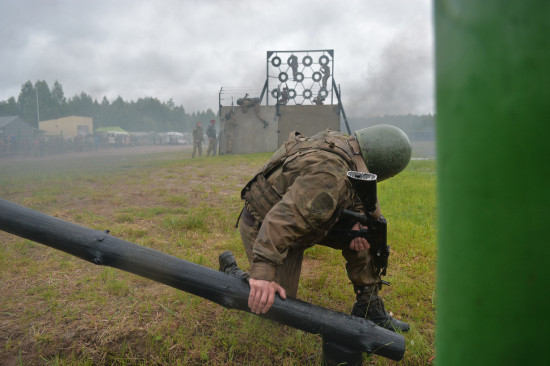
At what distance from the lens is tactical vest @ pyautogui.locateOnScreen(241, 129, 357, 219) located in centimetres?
223

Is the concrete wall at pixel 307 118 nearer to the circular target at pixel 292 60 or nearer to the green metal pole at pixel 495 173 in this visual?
the circular target at pixel 292 60

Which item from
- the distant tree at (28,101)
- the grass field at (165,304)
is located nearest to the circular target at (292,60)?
the grass field at (165,304)

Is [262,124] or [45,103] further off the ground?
[45,103]

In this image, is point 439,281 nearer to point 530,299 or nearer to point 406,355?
point 530,299

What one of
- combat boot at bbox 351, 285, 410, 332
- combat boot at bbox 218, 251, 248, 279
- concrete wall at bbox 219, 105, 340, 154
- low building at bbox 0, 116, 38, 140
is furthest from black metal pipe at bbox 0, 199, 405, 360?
low building at bbox 0, 116, 38, 140

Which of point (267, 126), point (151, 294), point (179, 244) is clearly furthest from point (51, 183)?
point (267, 126)

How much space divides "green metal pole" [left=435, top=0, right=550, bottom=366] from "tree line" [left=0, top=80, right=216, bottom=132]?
5673 cm

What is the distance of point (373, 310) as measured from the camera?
8.55 ft

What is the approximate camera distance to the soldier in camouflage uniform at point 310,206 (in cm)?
193

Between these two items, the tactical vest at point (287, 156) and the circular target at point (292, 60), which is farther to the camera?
the circular target at point (292, 60)

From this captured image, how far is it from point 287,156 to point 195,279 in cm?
93

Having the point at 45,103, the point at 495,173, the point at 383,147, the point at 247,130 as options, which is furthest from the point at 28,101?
the point at 495,173

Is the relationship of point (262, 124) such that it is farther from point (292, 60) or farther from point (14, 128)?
point (14, 128)

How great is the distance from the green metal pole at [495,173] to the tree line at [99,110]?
56.7 m
